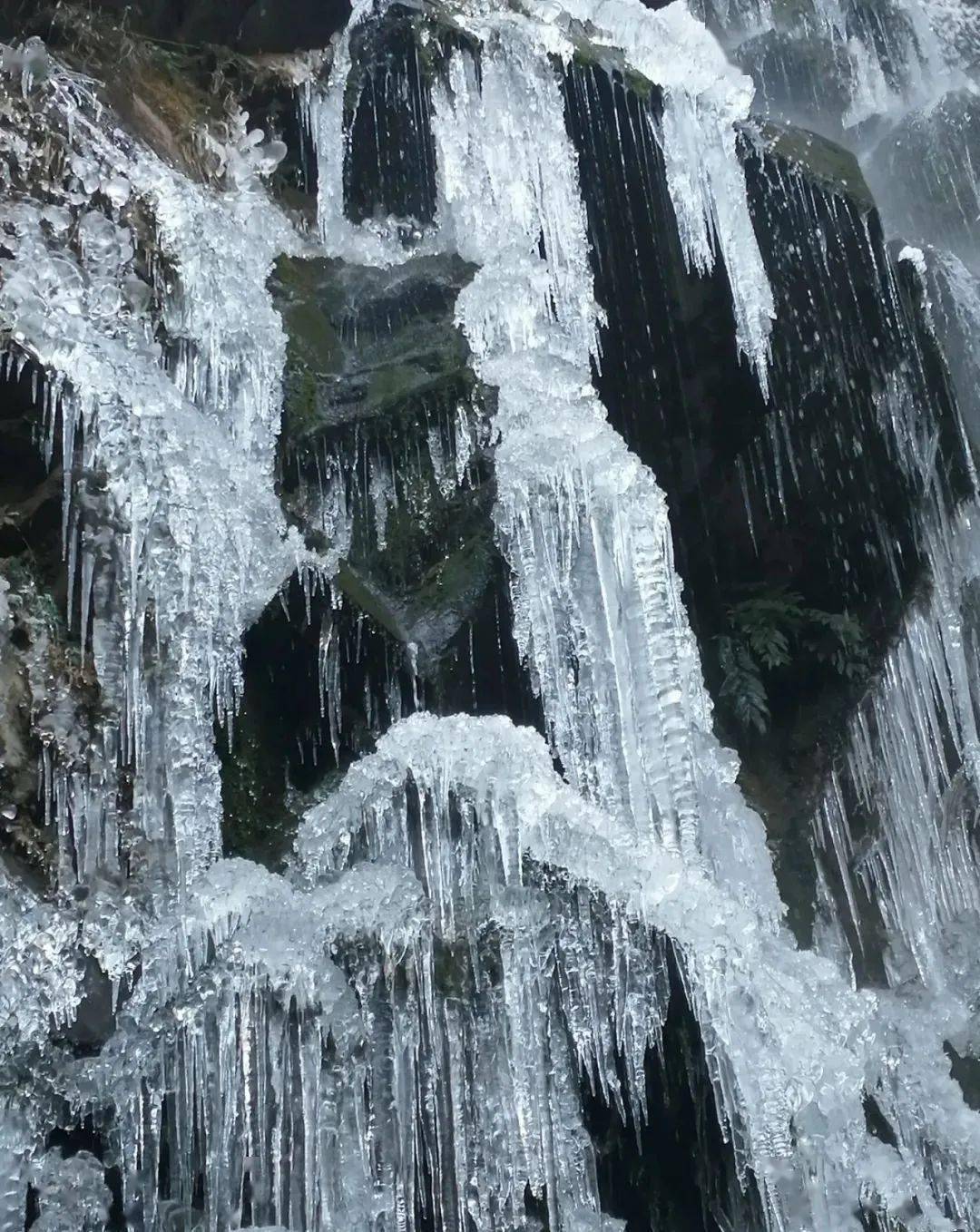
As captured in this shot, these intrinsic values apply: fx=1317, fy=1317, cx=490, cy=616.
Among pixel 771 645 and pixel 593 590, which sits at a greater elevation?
pixel 771 645

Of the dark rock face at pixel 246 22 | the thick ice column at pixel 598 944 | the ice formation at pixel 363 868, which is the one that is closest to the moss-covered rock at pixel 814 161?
the ice formation at pixel 363 868

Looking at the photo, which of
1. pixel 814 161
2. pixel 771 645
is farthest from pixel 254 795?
pixel 814 161

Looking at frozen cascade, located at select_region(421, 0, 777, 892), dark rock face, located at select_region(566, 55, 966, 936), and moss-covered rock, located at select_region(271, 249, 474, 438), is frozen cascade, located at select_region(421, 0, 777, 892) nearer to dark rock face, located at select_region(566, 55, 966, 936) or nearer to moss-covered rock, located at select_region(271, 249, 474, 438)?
moss-covered rock, located at select_region(271, 249, 474, 438)

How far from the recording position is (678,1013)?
438 cm

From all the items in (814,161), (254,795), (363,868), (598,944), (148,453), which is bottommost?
(598,944)

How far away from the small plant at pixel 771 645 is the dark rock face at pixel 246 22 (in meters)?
3.50

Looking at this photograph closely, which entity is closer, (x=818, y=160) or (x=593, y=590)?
(x=593, y=590)

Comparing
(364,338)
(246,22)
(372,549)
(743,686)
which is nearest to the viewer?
(372,549)

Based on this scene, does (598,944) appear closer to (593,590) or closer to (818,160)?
(593,590)

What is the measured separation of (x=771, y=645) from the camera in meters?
6.55

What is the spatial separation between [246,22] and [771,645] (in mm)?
3933

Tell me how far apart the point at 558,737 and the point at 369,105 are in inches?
132

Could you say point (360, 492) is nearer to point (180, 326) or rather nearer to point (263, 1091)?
point (180, 326)

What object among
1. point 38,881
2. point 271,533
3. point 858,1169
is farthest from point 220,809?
point 858,1169
